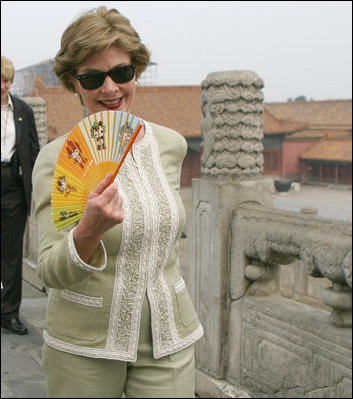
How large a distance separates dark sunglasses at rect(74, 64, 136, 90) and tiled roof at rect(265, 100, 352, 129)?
3400cm

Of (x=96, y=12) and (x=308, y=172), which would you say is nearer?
(x=96, y=12)

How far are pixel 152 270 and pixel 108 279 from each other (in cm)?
10

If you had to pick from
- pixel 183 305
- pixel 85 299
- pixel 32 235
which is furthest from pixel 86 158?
pixel 32 235

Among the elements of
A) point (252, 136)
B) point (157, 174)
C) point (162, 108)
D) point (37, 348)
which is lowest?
point (37, 348)

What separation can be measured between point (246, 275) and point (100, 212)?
6.40ft

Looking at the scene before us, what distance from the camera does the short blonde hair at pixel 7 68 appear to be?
10.2 ft

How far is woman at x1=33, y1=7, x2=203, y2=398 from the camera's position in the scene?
4.54 ft

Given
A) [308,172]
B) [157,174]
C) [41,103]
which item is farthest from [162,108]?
[157,174]

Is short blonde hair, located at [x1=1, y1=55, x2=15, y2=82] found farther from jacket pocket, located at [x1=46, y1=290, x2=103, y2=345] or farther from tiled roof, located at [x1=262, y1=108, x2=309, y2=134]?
tiled roof, located at [x1=262, y1=108, x2=309, y2=134]

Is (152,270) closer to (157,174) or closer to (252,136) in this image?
(157,174)

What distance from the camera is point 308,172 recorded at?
33.3 metres

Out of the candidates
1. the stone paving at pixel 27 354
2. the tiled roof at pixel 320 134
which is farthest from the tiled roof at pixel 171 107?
the stone paving at pixel 27 354

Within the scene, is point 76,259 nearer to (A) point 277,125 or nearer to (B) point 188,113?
(B) point 188,113

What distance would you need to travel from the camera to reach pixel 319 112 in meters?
36.5
